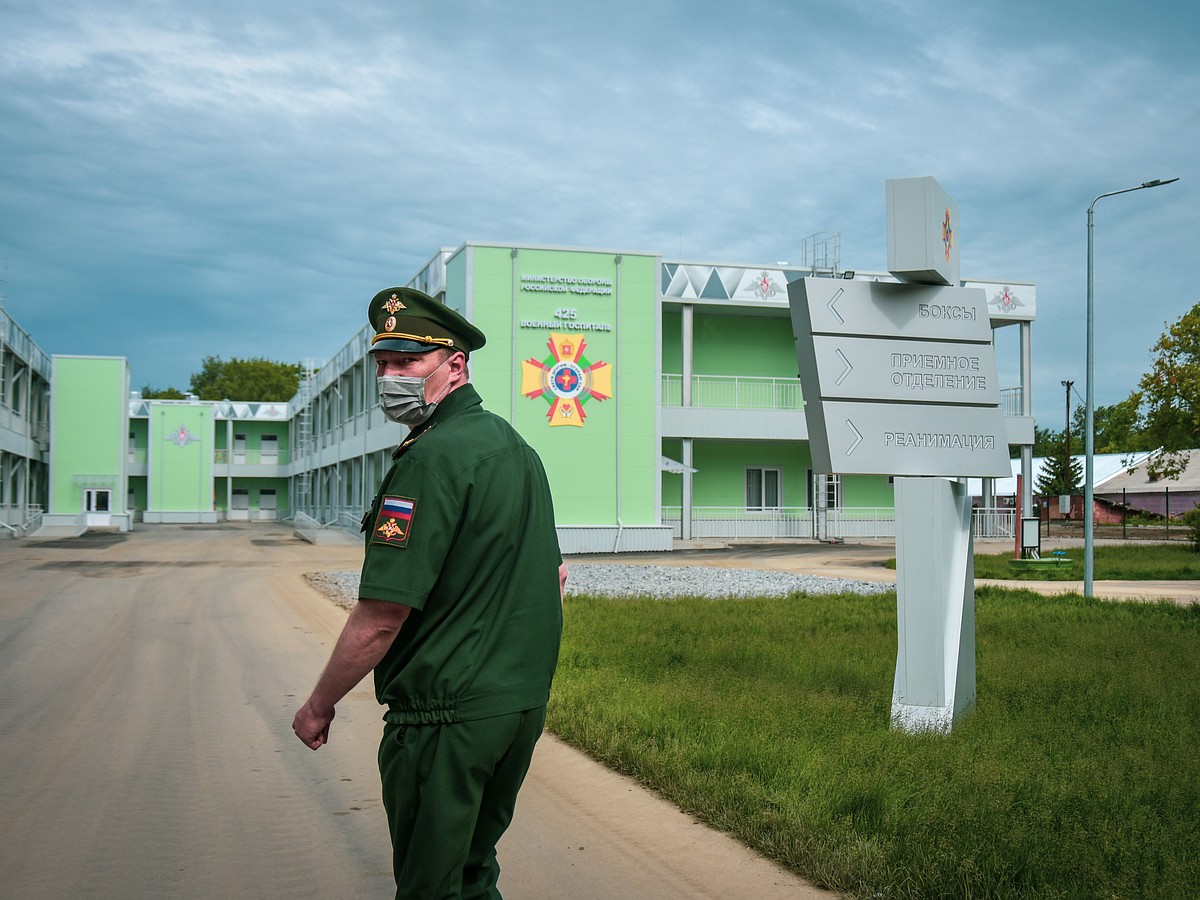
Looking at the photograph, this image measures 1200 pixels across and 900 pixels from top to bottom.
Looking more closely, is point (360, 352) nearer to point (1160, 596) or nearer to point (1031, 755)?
point (1160, 596)

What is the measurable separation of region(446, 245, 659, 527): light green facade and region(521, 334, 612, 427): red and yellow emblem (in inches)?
1.1

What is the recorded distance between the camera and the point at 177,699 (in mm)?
8648

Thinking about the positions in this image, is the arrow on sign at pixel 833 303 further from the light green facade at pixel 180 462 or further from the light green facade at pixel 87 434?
the light green facade at pixel 180 462

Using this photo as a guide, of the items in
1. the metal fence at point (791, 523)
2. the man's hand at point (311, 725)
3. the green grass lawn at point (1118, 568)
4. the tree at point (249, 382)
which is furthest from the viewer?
the tree at point (249, 382)

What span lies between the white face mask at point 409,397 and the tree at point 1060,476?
68.7m

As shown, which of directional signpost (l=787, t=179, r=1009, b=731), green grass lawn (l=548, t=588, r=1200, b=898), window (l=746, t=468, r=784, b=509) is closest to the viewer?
green grass lawn (l=548, t=588, r=1200, b=898)

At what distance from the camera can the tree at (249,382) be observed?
4190 inches

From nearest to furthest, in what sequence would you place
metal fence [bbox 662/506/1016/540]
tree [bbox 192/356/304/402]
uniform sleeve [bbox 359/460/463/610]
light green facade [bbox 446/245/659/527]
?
uniform sleeve [bbox 359/460/463/610] < light green facade [bbox 446/245/659/527] < metal fence [bbox 662/506/1016/540] < tree [bbox 192/356/304/402]

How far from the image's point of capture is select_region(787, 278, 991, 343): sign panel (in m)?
7.89

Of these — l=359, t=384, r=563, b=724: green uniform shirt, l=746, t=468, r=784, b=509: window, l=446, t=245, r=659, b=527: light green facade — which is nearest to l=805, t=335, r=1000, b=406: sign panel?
l=359, t=384, r=563, b=724: green uniform shirt

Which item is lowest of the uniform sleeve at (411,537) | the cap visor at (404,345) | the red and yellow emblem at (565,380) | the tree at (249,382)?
the uniform sleeve at (411,537)

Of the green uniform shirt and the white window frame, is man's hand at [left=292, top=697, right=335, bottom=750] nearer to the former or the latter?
the green uniform shirt

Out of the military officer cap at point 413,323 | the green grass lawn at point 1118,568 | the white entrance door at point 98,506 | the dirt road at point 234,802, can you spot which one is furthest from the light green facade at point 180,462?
the military officer cap at point 413,323

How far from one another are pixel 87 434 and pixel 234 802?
168 feet
